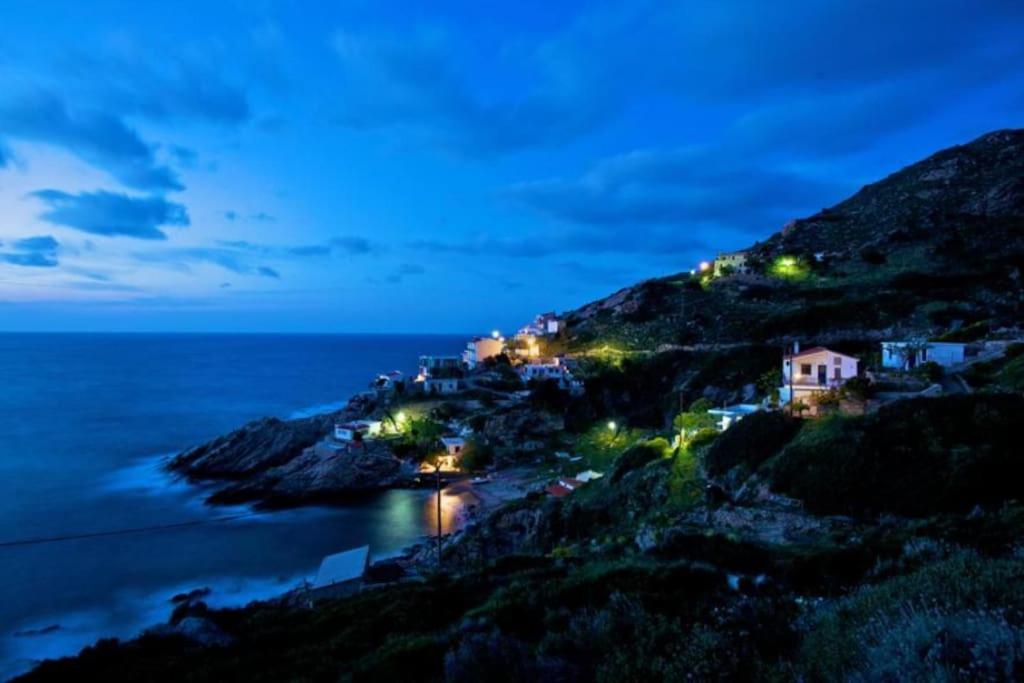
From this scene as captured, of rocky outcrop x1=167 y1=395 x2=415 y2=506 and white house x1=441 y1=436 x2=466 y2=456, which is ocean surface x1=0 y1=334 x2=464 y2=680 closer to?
rocky outcrop x1=167 y1=395 x2=415 y2=506

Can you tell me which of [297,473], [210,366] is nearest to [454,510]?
[297,473]

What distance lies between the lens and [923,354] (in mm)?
→ 30938

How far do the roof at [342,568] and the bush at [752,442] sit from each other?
15.0 meters

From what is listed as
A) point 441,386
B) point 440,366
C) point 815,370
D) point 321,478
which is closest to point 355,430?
point 321,478

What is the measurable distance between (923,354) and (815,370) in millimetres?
6361

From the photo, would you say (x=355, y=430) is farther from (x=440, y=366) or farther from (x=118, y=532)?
(x=440, y=366)

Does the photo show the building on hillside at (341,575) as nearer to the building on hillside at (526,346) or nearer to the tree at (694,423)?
the tree at (694,423)

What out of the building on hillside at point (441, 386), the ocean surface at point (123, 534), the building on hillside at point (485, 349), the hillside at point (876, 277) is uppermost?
the hillside at point (876, 277)

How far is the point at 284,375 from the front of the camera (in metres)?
127

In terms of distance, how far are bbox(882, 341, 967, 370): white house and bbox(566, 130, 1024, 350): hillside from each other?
12922 mm

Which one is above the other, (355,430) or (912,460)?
(912,460)

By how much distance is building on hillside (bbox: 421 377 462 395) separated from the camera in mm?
65062

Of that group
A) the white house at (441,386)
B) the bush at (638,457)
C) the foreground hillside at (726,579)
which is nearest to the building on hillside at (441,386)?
the white house at (441,386)

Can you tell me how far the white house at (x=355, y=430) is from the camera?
2028 inches
